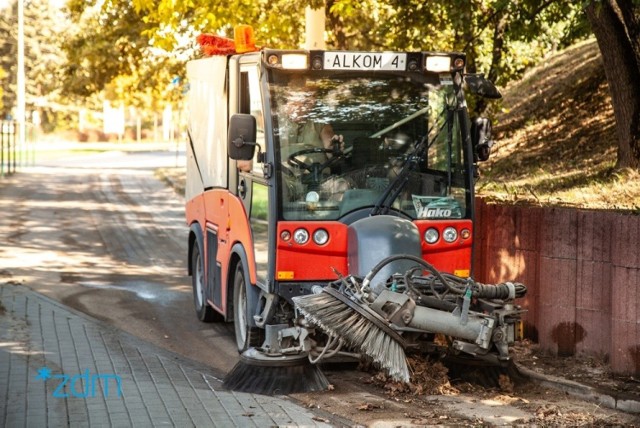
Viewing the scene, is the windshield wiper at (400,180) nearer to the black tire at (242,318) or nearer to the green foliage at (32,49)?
the black tire at (242,318)

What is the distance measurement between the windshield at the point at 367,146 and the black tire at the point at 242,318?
1.19 m

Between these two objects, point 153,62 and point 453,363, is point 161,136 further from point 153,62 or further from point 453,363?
point 453,363

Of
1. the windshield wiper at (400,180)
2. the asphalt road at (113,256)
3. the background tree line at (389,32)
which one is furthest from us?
the background tree line at (389,32)

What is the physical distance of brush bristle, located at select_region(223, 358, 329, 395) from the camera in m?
Result: 8.98

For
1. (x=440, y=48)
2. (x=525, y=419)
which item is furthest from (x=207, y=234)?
(x=440, y=48)

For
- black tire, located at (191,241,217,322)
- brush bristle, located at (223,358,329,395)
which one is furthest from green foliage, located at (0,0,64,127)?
brush bristle, located at (223,358,329,395)

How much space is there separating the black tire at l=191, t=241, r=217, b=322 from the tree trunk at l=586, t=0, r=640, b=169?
17.4ft

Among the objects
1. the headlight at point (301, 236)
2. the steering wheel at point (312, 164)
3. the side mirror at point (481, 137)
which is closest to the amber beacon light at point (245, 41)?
the steering wheel at point (312, 164)

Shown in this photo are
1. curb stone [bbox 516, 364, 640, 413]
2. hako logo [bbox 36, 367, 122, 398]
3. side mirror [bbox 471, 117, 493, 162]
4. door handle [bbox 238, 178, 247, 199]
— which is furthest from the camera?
door handle [bbox 238, 178, 247, 199]

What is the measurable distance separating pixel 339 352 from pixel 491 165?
1042 centimetres

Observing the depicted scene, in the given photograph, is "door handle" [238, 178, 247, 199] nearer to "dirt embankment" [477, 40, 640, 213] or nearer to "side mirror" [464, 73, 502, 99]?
"side mirror" [464, 73, 502, 99]

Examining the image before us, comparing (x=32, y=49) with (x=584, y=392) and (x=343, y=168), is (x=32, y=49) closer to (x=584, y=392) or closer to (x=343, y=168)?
(x=343, y=168)

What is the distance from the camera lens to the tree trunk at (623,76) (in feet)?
45.6

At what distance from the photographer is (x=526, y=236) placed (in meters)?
10.8
